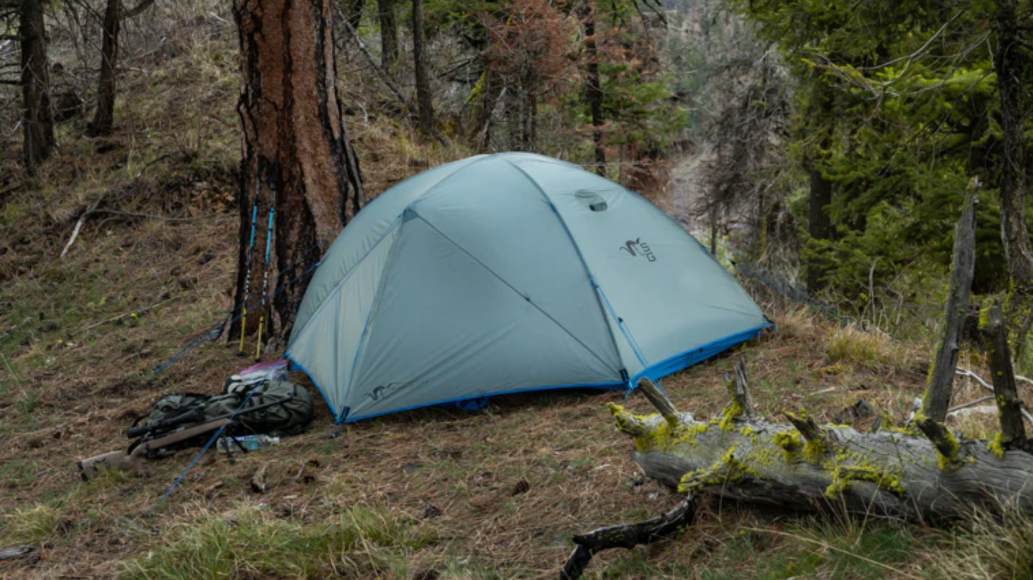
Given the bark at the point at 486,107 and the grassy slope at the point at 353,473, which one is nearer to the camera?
the grassy slope at the point at 353,473

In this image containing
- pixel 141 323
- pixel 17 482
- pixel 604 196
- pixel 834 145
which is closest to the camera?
pixel 17 482

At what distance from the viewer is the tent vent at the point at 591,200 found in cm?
558

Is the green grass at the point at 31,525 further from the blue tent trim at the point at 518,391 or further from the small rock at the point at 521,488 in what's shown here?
the small rock at the point at 521,488

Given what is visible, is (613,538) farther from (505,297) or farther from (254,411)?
(254,411)

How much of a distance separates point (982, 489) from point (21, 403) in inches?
257

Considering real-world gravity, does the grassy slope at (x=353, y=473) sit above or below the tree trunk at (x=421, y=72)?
below

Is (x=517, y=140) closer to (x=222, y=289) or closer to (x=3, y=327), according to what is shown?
(x=222, y=289)

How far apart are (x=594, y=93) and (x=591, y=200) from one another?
32.5 feet

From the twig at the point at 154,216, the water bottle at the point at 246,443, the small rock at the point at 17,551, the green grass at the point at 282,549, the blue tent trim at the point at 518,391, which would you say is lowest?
the small rock at the point at 17,551

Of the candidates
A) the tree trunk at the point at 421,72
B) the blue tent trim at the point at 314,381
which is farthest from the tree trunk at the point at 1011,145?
the tree trunk at the point at 421,72

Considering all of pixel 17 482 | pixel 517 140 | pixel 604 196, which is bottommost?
pixel 17 482

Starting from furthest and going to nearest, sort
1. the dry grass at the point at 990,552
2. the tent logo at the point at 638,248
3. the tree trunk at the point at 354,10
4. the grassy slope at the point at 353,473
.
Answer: the tree trunk at the point at 354,10 → the tent logo at the point at 638,248 → the grassy slope at the point at 353,473 → the dry grass at the point at 990,552

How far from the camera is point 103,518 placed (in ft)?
12.4

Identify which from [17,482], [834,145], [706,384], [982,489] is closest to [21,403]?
[17,482]
